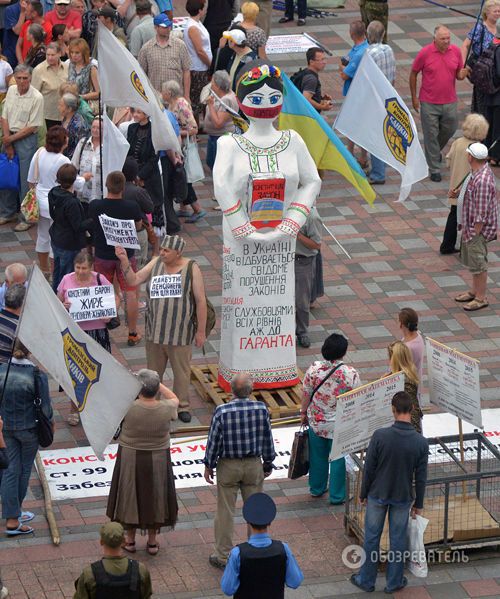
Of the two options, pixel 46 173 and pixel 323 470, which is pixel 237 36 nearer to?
pixel 46 173

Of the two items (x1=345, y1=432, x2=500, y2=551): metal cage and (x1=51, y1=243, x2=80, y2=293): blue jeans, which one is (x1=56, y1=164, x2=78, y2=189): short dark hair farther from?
(x1=345, y1=432, x2=500, y2=551): metal cage

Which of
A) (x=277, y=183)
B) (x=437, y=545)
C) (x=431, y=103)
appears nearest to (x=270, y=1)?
(x=431, y=103)

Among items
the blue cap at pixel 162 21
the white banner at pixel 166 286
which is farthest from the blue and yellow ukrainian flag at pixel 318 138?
the blue cap at pixel 162 21

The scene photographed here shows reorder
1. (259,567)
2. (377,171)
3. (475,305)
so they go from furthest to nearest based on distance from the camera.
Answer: (377,171) → (475,305) → (259,567)

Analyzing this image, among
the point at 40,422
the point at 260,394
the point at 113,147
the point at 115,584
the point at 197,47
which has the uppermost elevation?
the point at 115,584

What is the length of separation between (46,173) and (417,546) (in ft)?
21.3

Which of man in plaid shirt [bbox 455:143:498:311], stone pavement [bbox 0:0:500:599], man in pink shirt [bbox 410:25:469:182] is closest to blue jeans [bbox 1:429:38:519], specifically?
stone pavement [bbox 0:0:500:599]

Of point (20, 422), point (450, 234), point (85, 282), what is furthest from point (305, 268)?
point (20, 422)

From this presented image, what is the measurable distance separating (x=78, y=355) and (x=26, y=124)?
7119 millimetres

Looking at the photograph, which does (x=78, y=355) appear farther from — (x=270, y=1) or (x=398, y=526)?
(x=270, y=1)

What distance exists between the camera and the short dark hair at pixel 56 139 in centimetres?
1614

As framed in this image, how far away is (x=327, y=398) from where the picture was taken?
41.0ft

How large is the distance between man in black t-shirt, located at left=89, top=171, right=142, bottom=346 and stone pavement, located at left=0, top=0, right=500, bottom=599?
0.55m

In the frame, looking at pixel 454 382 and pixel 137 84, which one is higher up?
pixel 137 84
